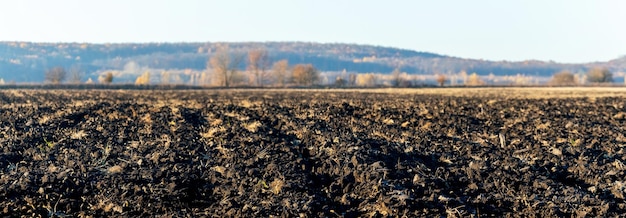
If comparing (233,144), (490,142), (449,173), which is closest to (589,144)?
(490,142)

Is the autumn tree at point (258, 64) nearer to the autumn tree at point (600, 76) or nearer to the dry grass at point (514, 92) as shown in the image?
the dry grass at point (514, 92)

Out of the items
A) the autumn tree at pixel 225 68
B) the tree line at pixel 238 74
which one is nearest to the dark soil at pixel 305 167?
the tree line at pixel 238 74

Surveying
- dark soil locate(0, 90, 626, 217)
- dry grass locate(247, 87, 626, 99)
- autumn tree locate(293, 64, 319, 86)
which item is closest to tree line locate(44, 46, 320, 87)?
autumn tree locate(293, 64, 319, 86)

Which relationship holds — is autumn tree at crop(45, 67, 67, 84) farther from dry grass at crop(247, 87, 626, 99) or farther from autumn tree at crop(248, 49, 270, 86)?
dry grass at crop(247, 87, 626, 99)

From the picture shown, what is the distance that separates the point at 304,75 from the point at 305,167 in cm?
7302

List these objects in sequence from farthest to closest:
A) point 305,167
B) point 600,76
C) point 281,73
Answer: point 600,76 → point 281,73 → point 305,167

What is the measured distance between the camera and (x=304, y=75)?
82.2 metres

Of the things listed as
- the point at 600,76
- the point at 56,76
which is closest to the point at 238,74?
the point at 56,76

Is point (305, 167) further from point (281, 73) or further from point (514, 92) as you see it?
point (281, 73)

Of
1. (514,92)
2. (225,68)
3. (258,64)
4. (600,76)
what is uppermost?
(258,64)

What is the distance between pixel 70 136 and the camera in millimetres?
11875

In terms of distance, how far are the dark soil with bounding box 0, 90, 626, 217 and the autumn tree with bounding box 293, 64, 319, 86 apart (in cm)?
6704

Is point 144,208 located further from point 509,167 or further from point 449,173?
point 509,167

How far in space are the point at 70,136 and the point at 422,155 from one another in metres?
7.16
